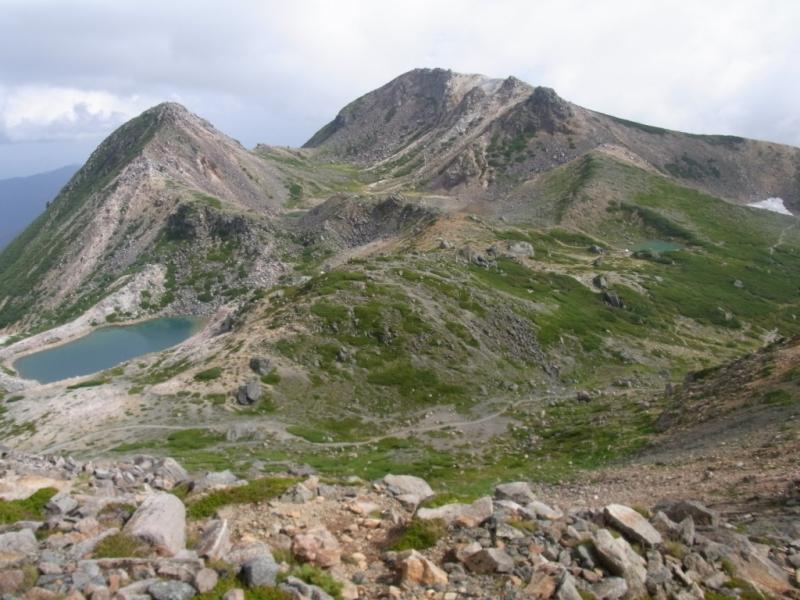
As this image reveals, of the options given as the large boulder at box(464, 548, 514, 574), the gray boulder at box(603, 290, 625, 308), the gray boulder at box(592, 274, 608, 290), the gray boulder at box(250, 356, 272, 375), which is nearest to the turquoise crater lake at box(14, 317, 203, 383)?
the gray boulder at box(250, 356, 272, 375)

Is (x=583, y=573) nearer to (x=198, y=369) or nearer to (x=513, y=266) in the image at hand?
(x=198, y=369)

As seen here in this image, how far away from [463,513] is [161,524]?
10631mm

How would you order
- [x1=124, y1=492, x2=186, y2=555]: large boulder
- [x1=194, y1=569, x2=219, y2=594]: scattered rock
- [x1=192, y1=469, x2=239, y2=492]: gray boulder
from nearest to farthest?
[x1=194, y1=569, x2=219, y2=594]: scattered rock, [x1=124, y1=492, x2=186, y2=555]: large boulder, [x1=192, y1=469, x2=239, y2=492]: gray boulder

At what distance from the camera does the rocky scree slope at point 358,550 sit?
56.0 feet

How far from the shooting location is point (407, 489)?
28000 millimetres

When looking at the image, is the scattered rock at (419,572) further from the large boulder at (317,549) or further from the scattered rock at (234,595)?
the scattered rock at (234,595)

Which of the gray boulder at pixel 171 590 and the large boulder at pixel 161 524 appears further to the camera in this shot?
the large boulder at pixel 161 524

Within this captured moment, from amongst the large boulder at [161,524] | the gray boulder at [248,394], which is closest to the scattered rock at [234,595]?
the large boulder at [161,524]

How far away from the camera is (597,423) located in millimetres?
65500

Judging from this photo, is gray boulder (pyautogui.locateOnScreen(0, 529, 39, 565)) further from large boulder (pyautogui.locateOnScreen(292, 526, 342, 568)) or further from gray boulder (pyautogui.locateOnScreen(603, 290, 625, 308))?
gray boulder (pyautogui.locateOnScreen(603, 290, 625, 308))

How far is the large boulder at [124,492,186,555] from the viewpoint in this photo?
19.7m

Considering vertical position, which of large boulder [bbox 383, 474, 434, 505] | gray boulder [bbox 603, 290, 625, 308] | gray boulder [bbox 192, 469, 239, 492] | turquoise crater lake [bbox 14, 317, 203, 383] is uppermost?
gray boulder [bbox 603, 290, 625, 308]

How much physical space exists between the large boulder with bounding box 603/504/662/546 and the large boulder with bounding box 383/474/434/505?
8202 millimetres

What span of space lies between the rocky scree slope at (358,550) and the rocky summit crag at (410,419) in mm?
98
